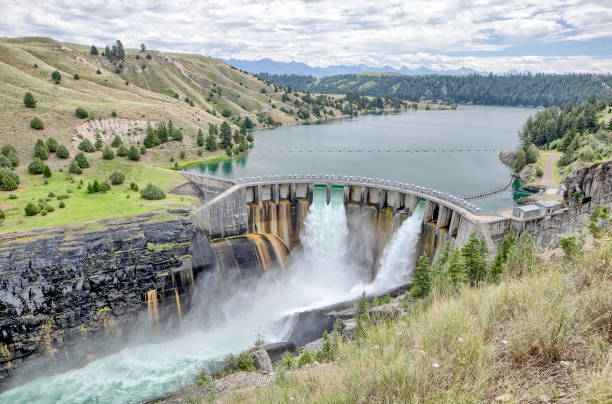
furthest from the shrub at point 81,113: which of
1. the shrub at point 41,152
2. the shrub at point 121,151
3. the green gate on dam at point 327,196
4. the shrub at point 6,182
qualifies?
the green gate on dam at point 327,196

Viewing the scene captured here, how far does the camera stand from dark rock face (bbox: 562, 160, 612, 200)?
31.0 meters

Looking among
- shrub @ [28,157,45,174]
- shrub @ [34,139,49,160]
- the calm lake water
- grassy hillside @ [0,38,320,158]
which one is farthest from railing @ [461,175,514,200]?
grassy hillside @ [0,38,320,158]

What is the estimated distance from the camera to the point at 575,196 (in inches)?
1330

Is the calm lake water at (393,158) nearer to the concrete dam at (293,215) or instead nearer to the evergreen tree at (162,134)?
the evergreen tree at (162,134)

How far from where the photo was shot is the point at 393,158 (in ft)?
231

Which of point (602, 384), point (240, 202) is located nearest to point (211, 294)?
point (240, 202)

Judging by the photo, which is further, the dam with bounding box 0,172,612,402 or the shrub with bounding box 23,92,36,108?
the shrub with bounding box 23,92,36,108

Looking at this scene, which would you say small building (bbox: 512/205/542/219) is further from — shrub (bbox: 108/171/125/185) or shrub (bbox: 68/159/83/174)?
shrub (bbox: 68/159/83/174)

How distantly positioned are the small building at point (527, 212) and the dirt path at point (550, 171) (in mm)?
28023

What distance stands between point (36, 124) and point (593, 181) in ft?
228

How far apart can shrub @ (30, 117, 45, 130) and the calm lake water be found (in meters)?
22.8

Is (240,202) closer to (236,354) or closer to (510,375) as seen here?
(236,354)

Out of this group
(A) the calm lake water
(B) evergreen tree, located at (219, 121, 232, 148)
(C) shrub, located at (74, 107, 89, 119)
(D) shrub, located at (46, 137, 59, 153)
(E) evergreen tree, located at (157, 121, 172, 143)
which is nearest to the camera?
(D) shrub, located at (46, 137, 59, 153)

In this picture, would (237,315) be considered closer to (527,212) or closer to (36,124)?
(527,212)
